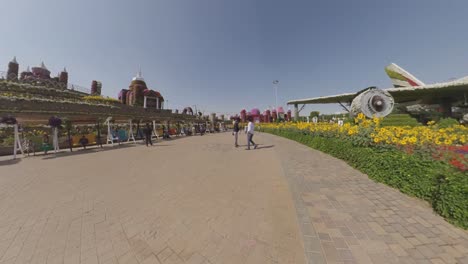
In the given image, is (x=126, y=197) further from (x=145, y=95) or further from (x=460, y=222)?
(x=145, y=95)

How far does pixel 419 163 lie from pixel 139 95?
156ft

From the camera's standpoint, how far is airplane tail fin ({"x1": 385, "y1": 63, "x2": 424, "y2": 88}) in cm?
2267

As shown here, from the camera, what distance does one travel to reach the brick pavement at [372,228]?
6.21ft

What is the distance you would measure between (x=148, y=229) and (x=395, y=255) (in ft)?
10.0

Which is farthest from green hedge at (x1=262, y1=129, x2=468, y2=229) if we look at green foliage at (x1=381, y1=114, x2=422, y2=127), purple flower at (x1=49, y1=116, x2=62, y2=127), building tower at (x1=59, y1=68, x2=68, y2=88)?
building tower at (x1=59, y1=68, x2=68, y2=88)

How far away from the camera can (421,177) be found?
120 inches

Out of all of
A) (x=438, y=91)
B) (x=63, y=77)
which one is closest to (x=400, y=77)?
(x=438, y=91)

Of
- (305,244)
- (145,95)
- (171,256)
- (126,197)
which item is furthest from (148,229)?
(145,95)

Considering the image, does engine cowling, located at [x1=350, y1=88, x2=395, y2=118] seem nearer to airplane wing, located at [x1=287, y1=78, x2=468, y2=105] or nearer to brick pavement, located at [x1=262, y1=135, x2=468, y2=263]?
airplane wing, located at [x1=287, y1=78, x2=468, y2=105]

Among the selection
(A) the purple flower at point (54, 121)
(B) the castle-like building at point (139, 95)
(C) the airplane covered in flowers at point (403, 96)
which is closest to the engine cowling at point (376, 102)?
(C) the airplane covered in flowers at point (403, 96)

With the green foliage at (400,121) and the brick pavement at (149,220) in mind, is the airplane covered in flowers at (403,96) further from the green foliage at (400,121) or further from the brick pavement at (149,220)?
the brick pavement at (149,220)

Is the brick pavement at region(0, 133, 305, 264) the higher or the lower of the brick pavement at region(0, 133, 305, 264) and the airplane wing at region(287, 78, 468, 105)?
the lower

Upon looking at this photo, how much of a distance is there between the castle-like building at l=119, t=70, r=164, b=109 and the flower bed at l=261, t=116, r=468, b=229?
42968 millimetres

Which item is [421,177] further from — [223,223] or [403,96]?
[403,96]
